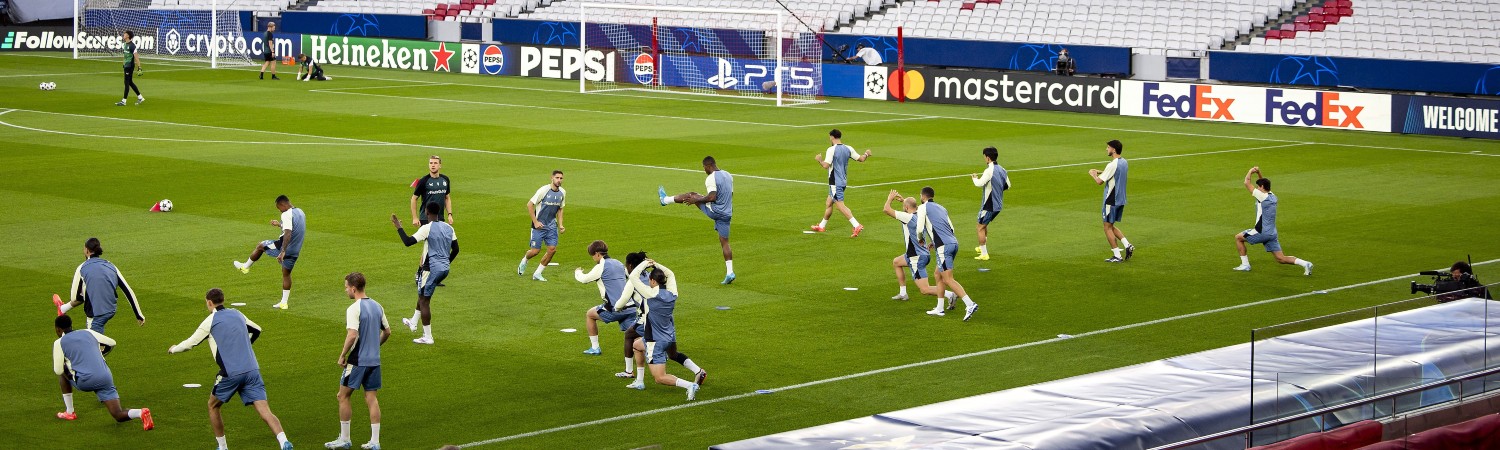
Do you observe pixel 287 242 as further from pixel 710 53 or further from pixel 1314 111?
pixel 710 53

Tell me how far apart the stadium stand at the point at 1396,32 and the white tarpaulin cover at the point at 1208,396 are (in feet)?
119

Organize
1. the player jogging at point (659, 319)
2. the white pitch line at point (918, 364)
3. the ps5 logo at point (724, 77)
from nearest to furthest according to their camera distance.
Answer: the white pitch line at point (918, 364)
the player jogging at point (659, 319)
the ps5 logo at point (724, 77)

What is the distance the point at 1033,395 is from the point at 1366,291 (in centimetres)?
1018

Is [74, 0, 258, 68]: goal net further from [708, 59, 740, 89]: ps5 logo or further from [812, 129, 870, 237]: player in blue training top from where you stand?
[812, 129, 870, 237]: player in blue training top

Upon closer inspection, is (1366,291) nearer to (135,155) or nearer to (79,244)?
(79,244)

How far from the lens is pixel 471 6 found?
70875 millimetres

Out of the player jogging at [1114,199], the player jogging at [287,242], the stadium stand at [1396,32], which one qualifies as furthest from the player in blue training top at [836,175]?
the stadium stand at [1396,32]

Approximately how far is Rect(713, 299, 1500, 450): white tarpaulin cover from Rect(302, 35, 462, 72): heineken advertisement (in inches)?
2020

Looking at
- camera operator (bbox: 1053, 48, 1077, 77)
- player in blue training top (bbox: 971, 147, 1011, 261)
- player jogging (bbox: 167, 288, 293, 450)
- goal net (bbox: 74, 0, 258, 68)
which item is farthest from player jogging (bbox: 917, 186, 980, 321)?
goal net (bbox: 74, 0, 258, 68)

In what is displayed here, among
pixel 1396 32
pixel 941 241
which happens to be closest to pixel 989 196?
pixel 941 241

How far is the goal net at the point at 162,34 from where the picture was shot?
220ft

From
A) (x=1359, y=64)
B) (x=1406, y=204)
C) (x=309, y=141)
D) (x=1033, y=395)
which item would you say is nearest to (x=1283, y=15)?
(x=1359, y=64)

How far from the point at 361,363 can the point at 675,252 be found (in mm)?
10268

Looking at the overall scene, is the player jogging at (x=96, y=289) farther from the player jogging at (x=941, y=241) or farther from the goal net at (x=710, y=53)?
the goal net at (x=710, y=53)
